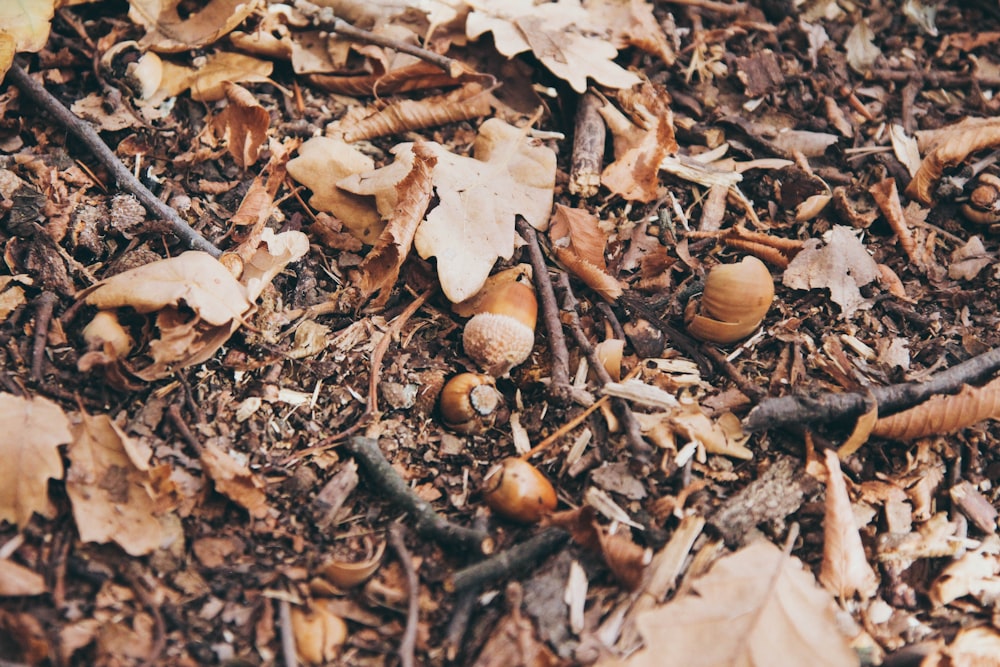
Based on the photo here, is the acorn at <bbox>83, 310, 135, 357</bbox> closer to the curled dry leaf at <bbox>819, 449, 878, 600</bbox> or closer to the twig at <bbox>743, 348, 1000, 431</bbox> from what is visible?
the twig at <bbox>743, 348, 1000, 431</bbox>

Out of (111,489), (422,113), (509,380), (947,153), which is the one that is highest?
(422,113)

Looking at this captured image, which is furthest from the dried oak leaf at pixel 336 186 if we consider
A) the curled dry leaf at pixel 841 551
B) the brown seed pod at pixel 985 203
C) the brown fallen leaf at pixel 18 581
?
the brown seed pod at pixel 985 203

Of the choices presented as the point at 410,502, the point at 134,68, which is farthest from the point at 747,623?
the point at 134,68

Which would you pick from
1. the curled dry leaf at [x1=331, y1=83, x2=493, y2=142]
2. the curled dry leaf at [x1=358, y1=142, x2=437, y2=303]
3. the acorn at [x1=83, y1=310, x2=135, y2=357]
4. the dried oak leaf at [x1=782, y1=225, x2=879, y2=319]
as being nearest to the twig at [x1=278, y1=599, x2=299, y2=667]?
the acorn at [x1=83, y1=310, x2=135, y2=357]

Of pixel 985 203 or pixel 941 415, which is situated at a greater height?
pixel 985 203

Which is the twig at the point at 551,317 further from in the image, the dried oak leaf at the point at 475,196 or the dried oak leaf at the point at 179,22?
the dried oak leaf at the point at 179,22

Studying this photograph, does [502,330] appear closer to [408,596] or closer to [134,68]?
[408,596]

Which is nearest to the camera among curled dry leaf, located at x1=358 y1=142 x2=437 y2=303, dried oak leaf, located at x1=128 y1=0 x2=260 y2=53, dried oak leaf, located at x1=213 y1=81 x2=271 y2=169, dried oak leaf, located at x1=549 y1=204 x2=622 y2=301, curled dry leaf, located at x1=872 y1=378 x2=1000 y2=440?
curled dry leaf, located at x1=872 y1=378 x2=1000 y2=440
